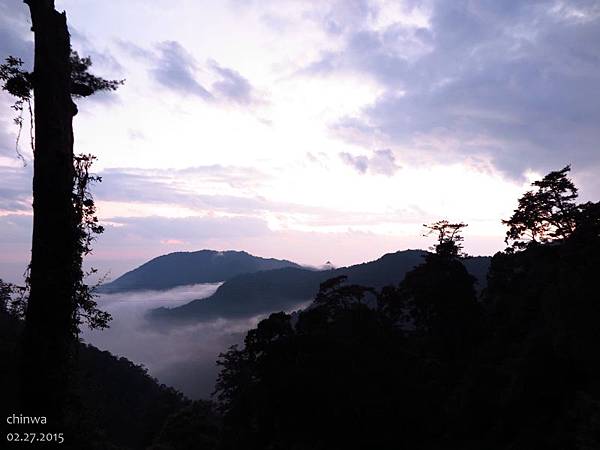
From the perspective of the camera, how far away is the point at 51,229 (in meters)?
5.37

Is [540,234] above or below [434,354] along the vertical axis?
above

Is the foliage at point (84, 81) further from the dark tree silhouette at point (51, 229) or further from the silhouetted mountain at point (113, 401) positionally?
the silhouetted mountain at point (113, 401)

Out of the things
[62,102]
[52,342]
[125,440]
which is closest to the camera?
[52,342]

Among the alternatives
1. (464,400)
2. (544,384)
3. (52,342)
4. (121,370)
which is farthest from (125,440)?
(52,342)

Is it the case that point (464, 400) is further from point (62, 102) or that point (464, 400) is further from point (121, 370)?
point (121, 370)

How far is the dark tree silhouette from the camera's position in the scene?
5.15 metres

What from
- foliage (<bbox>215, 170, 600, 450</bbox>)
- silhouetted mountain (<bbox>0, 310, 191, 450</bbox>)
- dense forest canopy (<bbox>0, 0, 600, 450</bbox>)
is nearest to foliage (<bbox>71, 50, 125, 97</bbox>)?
dense forest canopy (<bbox>0, 0, 600, 450</bbox>)

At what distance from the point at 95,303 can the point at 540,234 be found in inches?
1204

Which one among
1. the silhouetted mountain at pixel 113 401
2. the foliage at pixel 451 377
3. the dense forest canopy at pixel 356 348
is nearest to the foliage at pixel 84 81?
the dense forest canopy at pixel 356 348

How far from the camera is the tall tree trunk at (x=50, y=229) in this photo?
16.9 ft

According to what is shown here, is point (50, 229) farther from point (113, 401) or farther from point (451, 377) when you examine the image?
point (113, 401)

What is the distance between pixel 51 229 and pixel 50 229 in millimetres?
12

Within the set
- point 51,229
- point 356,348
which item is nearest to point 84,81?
point 51,229

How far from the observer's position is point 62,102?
5645 mm
